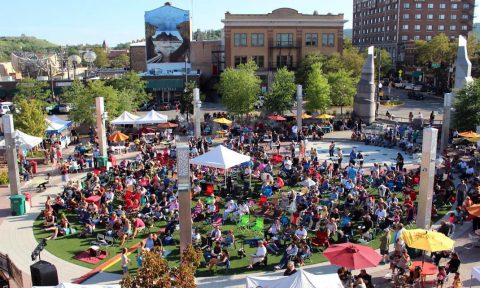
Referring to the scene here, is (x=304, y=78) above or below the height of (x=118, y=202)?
above

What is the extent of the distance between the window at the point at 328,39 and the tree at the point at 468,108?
33.6 metres

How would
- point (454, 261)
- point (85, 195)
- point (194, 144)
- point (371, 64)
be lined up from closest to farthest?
1. point (454, 261)
2. point (85, 195)
3. point (194, 144)
4. point (371, 64)

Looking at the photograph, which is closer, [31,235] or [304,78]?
[31,235]

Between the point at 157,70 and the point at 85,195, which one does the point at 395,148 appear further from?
the point at 157,70

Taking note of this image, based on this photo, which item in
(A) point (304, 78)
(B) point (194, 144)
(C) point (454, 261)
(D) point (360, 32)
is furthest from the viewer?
(D) point (360, 32)

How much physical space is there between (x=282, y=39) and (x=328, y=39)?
6166mm

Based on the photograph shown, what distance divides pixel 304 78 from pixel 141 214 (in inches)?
1695

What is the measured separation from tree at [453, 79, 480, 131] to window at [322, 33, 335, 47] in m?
33.6

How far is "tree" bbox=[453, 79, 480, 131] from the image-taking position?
2995 centimetres

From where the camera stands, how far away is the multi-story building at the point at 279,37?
6188 centimetres

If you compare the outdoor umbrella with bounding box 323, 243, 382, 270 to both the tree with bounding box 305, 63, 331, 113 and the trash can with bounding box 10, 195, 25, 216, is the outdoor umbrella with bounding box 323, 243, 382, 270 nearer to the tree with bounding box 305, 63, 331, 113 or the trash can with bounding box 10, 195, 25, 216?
the trash can with bounding box 10, 195, 25, 216

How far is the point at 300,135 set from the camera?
1329 inches

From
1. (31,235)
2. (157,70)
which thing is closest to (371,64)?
(31,235)

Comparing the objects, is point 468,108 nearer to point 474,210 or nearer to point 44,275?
point 474,210
